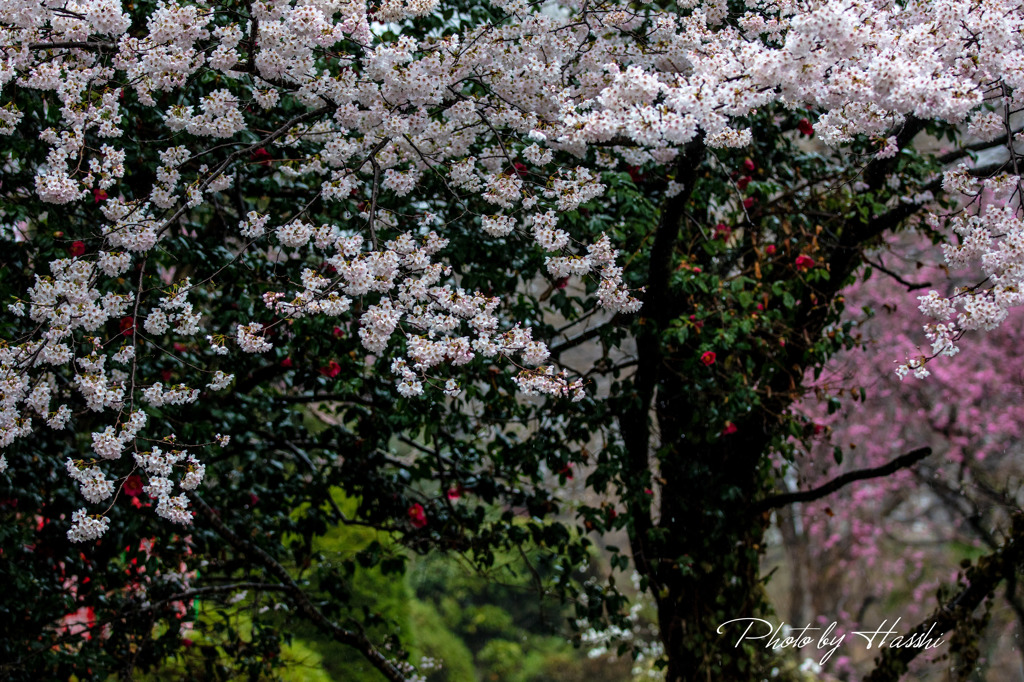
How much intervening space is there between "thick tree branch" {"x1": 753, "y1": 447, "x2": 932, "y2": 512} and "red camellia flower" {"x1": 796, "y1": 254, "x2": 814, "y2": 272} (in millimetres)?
902

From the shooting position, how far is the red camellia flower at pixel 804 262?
3.60 m

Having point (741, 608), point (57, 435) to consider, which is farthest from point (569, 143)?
point (57, 435)

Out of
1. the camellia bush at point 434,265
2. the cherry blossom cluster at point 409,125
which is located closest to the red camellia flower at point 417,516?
the camellia bush at point 434,265

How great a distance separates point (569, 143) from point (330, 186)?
838 mm

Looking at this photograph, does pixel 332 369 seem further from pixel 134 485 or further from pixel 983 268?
pixel 983 268

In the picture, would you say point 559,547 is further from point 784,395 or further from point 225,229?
point 225,229

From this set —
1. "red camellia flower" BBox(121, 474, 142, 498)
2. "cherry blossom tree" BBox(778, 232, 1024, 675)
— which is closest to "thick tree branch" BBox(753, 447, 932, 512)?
"red camellia flower" BBox(121, 474, 142, 498)

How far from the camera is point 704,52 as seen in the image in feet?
9.11

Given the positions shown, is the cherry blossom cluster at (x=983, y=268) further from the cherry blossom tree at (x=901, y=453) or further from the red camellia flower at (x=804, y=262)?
the cherry blossom tree at (x=901, y=453)

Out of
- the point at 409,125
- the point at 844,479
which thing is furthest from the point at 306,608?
the point at 844,479

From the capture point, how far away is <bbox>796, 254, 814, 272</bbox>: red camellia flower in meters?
3.60

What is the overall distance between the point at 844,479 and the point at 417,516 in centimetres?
193

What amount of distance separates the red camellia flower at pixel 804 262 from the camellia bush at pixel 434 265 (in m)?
0.01

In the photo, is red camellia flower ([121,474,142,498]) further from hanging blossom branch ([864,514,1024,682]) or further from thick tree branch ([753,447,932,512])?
hanging blossom branch ([864,514,1024,682])
